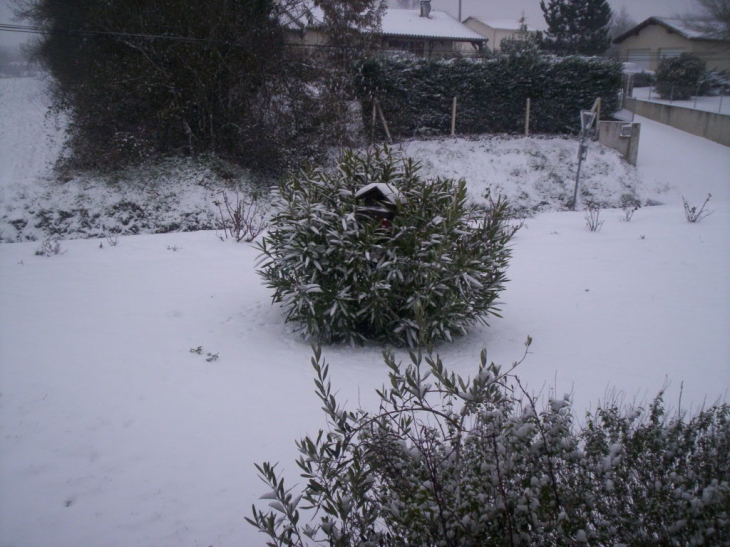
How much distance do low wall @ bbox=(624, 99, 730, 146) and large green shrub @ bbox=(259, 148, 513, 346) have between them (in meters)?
18.5

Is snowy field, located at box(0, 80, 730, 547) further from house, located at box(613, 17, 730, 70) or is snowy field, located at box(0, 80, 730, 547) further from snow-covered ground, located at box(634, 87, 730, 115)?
house, located at box(613, 17, 730, 70)

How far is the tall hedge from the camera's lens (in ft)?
54.4

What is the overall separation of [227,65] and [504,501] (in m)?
14.4

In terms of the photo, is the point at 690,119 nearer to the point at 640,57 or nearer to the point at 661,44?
the point at 661,44

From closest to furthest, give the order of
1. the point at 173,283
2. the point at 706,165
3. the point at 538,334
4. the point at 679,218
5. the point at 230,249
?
the point at 538,334 < the point at 173,283 < the point at 230,249 < the point at 679,218 < the point at 706,165

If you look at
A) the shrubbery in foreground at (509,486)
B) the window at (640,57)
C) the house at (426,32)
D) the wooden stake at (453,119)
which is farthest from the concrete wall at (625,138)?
the shrubbery in foreground at (509,486)

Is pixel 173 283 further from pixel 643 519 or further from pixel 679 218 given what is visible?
pixel 679 218

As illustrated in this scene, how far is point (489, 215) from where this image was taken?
16.2 feet

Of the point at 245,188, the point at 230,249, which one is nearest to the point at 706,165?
the point at 245,188

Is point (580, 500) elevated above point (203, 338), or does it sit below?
above

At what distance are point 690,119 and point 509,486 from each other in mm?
23455

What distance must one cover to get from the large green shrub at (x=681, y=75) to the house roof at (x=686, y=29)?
3.35 feet

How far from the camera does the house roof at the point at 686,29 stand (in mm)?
12969

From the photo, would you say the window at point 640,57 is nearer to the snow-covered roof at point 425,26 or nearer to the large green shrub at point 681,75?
the large green shrub at point 681,75
